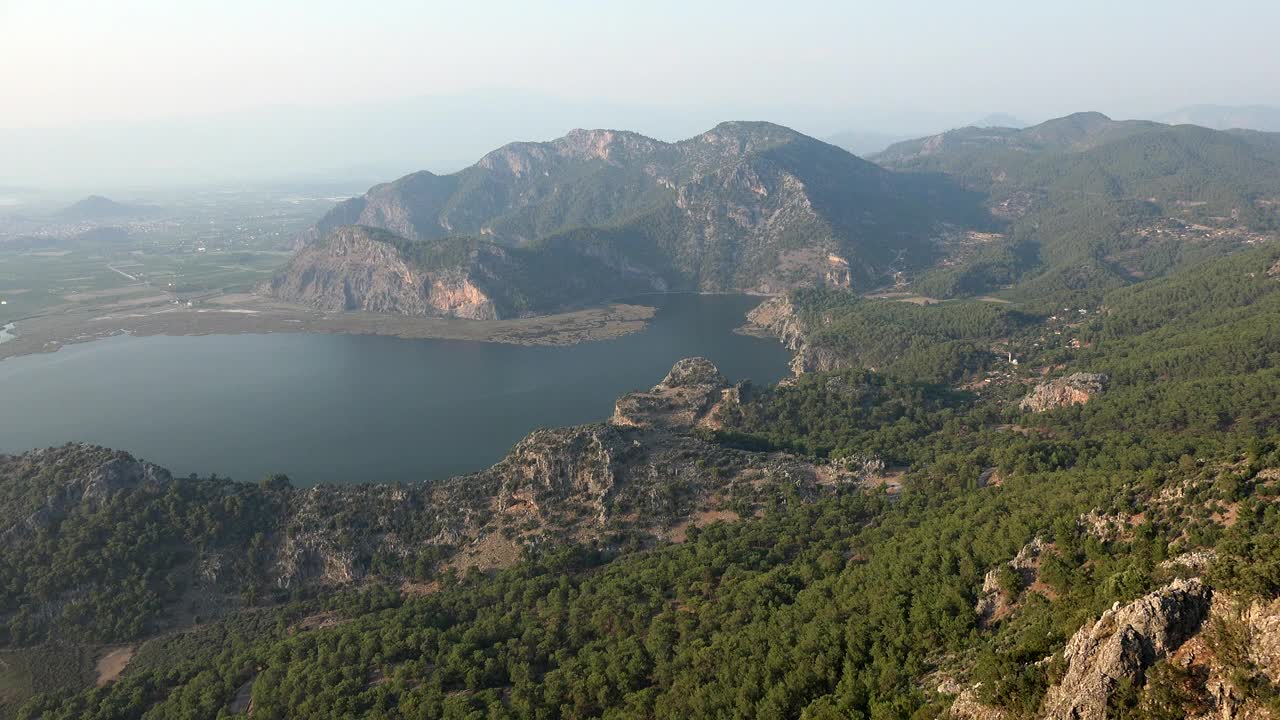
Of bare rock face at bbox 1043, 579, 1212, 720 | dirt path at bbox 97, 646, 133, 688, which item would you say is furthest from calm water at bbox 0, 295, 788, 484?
bare rock face at bbox 1043, 579, 1212, 720

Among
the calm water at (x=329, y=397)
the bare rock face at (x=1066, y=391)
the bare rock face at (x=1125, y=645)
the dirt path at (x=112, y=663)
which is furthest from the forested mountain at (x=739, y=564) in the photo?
the calm water at (x=329, y=397)

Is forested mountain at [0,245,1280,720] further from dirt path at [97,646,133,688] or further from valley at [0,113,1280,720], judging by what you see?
dirt path at [97,646,133,688]

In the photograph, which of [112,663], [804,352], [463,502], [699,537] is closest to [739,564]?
[699,537]

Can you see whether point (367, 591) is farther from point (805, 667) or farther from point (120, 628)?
point (805, 667)

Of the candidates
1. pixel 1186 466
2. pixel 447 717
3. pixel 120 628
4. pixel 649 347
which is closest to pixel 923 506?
pixel 1186 466

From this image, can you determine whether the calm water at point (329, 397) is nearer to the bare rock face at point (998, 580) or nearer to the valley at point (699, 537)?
the valley at point (699, 537)
